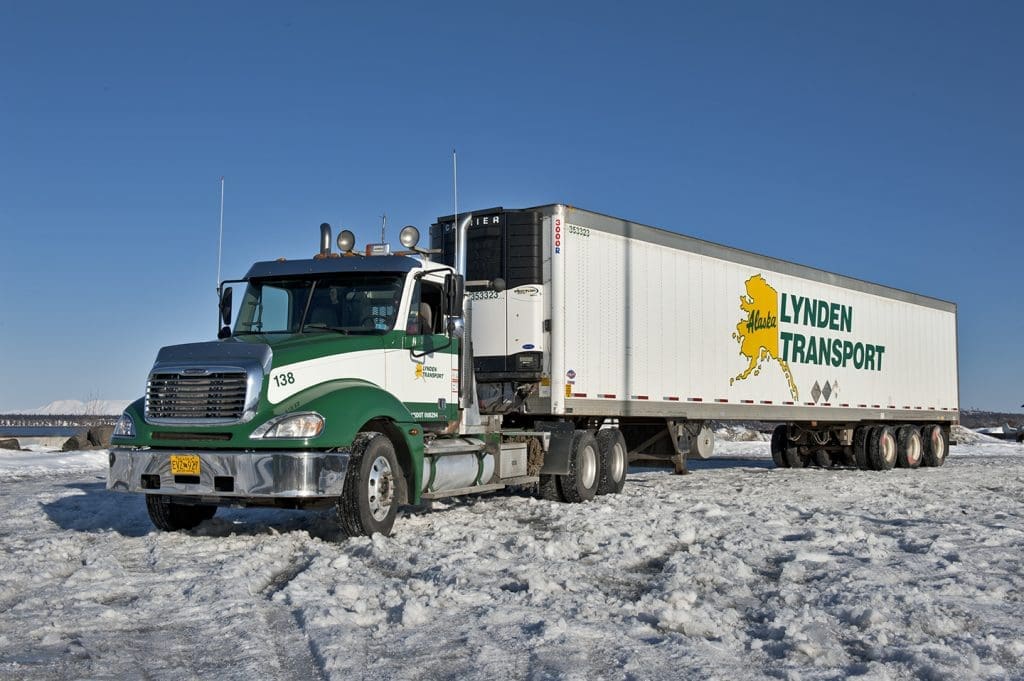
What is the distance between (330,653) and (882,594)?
360 cm

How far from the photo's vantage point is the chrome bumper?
8.70 metres

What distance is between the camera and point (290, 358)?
927cm

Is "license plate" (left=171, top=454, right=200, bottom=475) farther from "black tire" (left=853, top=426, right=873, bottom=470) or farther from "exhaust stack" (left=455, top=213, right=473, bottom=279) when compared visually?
"black tire" (left=853, top=426, right=873, bottom=470)

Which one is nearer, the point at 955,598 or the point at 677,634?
the point at 677,634

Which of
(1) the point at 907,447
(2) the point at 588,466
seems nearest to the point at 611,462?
(2) the point at 588,466

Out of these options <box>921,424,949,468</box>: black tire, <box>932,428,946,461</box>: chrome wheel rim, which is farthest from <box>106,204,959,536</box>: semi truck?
<box>932,428,946,461</box>: chrome wheel rim

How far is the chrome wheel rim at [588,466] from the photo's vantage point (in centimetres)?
1375

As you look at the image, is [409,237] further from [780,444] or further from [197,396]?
[780,444]

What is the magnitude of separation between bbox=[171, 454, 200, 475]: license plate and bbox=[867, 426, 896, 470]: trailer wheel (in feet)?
59.0

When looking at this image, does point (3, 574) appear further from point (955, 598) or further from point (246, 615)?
point (955, 598)

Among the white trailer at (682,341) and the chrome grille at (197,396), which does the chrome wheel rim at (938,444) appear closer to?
the white trailer at (682,341)

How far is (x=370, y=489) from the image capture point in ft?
31.0

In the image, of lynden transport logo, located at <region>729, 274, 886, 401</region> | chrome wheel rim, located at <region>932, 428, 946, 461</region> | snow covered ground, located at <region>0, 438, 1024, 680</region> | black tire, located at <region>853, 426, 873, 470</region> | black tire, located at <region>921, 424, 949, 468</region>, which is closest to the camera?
snow covered ground, located at <region>0, 438, 1024, 680</region>

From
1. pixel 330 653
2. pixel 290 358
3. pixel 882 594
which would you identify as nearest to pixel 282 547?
pixel 290 358
